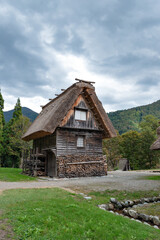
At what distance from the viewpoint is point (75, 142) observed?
18625 mm

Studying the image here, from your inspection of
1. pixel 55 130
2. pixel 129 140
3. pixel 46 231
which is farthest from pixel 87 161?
pixel 129 140

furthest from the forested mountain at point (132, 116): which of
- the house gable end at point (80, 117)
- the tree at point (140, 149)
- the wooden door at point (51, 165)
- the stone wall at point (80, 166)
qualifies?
the wooden door at point (51, 165)

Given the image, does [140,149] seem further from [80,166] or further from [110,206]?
[110,206]

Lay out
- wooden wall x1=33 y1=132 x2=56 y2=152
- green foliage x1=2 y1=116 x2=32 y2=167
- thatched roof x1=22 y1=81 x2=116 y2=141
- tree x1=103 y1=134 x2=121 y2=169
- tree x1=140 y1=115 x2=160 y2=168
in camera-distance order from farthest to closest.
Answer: tree x1=103 y1=134 x2=121 y2=169, tree x1=140 y1=115 x2=160 y2=168, green foliage x1=2 y1=116 x2=32 y2=167, wooden wall x1=33 y1=132 x2=56 y2=152, thatched roof x1=22 y1=81 x2=116 y2=141

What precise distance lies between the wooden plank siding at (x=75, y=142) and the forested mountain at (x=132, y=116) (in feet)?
145

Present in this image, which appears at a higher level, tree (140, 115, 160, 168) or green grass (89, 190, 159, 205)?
tree (140, 115, 160, 168)

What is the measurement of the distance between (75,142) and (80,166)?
2.17 metres

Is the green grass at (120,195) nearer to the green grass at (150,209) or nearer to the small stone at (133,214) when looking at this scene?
the green grass at (150,209)

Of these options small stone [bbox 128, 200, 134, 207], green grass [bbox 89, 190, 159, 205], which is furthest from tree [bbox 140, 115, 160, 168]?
small stone [bbox 128, 200, 134, 207]

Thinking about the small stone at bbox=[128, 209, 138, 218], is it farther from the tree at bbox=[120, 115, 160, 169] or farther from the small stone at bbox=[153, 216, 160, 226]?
the tree at bbox=[120, 115, 160, 169]

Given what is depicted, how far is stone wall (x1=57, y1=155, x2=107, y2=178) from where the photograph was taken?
17.1 meters

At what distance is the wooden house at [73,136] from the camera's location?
56.9 feet

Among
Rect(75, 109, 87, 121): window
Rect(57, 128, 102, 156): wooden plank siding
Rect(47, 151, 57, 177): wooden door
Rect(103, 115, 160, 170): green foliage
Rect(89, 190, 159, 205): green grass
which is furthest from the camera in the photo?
Rect(103, 115, 160, 170): green foliage

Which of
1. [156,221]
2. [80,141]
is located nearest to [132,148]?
[80,141]
